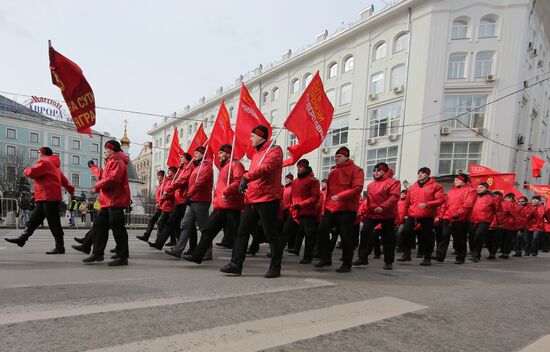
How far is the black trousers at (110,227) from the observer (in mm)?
5062

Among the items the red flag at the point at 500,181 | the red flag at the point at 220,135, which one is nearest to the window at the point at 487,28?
the red flag at the point at 500,181

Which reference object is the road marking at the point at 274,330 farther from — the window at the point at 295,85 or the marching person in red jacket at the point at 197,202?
the window at the point at 295,85

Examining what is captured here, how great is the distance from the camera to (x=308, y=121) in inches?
227

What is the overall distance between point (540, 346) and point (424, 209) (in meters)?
4.04

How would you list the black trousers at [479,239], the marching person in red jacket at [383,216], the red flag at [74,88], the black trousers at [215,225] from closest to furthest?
1. the black trousers at [215,225]
2. the marching person in red jacket at [383,216]
3. the red flag at [74,88]
4. the black trousers at [479,239]

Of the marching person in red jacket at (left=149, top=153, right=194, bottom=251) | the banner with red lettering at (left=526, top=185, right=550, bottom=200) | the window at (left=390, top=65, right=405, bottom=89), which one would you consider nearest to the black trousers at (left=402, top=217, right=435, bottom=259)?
the marching person in red jacket at (left=149, top=153, right=194, bottom=251)

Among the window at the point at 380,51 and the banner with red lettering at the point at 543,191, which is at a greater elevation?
the window at the point at 380,51

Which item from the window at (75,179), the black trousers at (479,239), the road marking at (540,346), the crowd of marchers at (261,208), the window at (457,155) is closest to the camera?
the road marking at (540,346)

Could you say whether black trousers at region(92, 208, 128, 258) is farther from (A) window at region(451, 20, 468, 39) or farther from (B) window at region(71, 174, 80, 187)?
(B) window at region(71, 174, 80, 187)

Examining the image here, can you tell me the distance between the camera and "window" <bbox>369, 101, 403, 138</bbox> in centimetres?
2698

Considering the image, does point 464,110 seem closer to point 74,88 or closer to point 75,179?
point 74,88

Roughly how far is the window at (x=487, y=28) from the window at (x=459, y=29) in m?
0.91

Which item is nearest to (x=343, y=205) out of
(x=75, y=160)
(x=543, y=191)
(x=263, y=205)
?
(x=263, y=205)

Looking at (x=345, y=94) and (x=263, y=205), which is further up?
(x=345, y=94)
